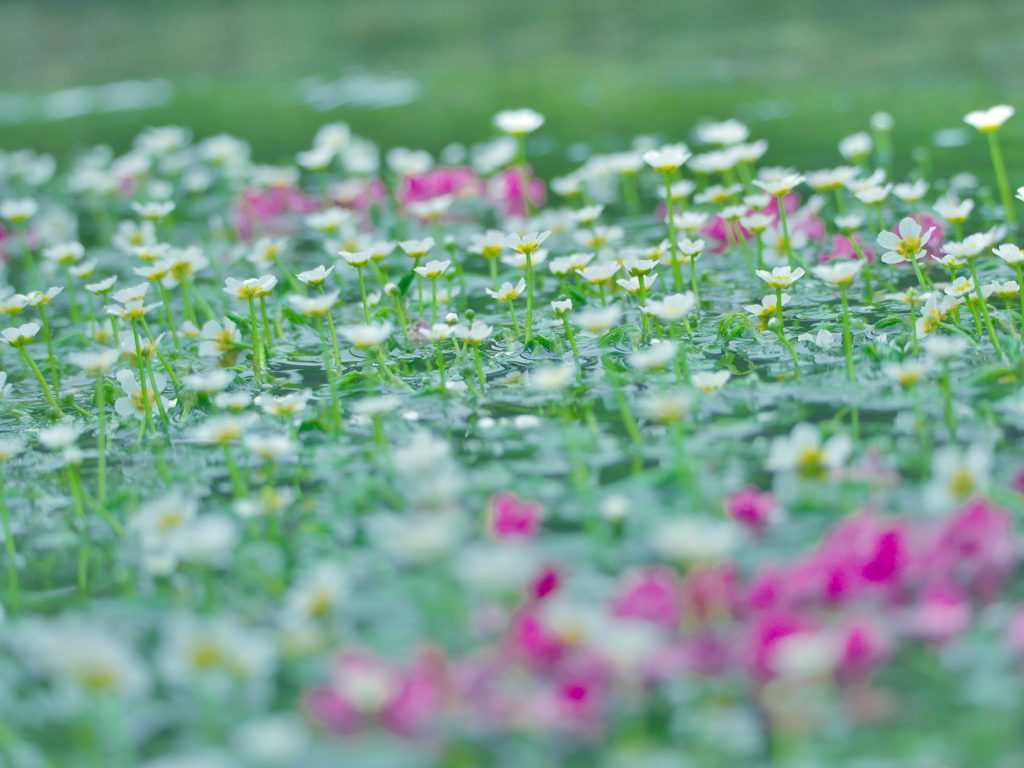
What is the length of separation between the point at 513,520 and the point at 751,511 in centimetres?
34

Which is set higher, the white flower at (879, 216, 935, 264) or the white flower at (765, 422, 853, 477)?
the white flower at (879, 216, 935, 264)

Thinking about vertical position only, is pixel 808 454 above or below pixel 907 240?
below

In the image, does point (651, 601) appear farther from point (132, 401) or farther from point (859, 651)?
point (132, 401)

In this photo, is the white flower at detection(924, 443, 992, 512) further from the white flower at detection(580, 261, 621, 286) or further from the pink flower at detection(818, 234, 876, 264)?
the pink flower at detection(818, 234, 876, 264)

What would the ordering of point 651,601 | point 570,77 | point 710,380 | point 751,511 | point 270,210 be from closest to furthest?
point 651,601
point 751,511
point 710,380
point 270,210
point 570,77

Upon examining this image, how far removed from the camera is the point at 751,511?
5.19 ft

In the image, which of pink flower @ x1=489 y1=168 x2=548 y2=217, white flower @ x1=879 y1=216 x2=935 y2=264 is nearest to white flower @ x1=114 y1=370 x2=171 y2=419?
white flower @ x1=879 y1=216 x2=935 y2=264

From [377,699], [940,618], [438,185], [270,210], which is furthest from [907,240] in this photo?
[270,210]

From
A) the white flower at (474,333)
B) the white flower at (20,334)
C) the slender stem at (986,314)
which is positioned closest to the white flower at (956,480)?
the slender stem at (986,314)

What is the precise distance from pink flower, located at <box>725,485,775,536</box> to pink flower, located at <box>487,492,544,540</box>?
279 mm

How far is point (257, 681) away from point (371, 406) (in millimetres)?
526

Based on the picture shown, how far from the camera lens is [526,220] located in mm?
3512

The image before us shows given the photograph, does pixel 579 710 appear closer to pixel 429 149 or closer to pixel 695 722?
pixel 695 722

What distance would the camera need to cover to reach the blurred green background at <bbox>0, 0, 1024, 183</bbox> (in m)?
4.99
